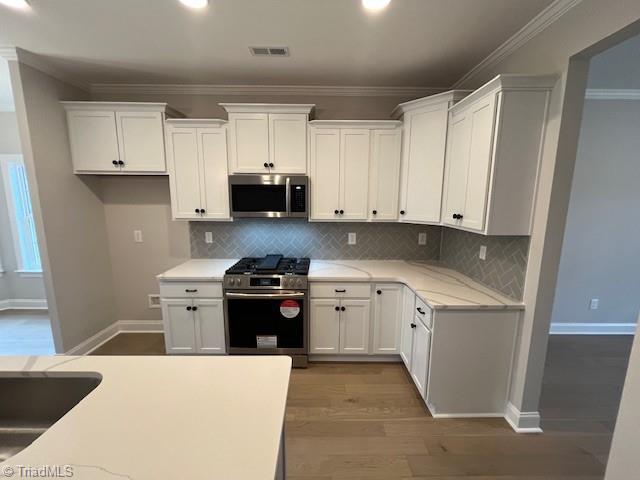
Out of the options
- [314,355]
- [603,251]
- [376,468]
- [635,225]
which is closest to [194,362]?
[376,468]

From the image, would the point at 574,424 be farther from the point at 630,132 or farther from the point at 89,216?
the point at 89,216

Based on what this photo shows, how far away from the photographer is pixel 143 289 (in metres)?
3.19

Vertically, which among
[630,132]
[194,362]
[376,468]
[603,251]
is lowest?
[376,468]

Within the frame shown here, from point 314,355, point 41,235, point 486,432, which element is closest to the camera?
point 486,432

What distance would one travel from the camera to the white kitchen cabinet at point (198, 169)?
103 inches

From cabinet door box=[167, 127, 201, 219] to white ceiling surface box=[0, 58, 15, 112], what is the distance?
1.42 metres

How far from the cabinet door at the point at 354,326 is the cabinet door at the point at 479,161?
117 cm

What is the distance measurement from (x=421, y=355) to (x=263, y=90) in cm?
289

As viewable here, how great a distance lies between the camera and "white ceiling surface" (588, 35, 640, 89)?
2018 mm

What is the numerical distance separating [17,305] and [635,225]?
316 inches

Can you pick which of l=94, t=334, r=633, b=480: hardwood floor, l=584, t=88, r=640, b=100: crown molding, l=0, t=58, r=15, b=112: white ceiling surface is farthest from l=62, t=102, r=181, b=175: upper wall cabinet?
l=584, t=88, r=640, b=100: crown molding

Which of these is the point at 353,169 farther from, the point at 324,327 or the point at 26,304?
the point at 26,304

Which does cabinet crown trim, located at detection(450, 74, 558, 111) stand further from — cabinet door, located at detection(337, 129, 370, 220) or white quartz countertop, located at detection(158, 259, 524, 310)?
white quartz countertop, located at detection(158, 259, 524, 310)

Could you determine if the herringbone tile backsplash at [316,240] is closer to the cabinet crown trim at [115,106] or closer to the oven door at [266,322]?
the oven door at [266,322]
